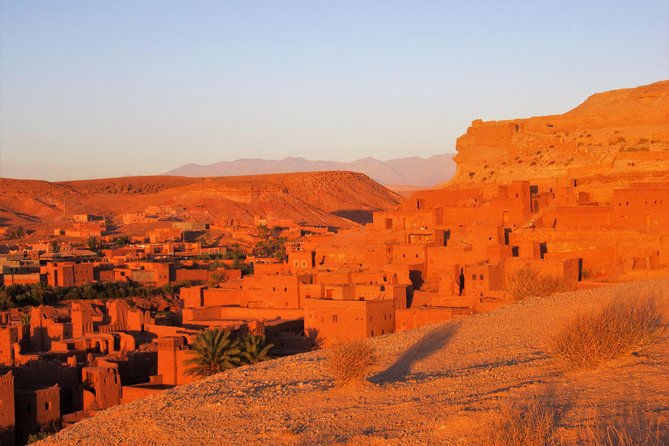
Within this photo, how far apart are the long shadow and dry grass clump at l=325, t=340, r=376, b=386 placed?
0.41 meters

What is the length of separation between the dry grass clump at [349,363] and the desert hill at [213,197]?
220 feet

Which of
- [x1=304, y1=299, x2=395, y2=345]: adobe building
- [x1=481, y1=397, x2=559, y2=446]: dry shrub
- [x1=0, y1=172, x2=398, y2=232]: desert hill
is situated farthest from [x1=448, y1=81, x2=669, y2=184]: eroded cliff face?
[x1=0, y1=172, x2=398, y2=232]: desert hill

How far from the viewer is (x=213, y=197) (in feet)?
292

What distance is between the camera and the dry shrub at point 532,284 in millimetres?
19531

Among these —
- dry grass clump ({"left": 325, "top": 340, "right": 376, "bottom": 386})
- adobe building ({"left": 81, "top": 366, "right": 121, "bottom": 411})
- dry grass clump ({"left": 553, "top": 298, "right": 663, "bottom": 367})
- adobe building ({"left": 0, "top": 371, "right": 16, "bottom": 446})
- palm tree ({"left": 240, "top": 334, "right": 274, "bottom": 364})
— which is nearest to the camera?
dry grass clump ({"left": 553, "top": 298, "right": 663, "bottom": 367})

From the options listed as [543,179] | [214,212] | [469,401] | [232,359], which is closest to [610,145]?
[543,179]

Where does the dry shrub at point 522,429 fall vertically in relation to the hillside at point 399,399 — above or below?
above

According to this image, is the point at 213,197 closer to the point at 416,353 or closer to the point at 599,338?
the point at 416,353

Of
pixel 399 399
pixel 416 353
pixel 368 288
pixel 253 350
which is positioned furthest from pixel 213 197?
pixel 399 399

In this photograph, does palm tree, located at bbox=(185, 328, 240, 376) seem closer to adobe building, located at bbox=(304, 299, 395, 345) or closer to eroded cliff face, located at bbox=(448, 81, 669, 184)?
adobe building, located at bbox=(304, 299, 395, 345)

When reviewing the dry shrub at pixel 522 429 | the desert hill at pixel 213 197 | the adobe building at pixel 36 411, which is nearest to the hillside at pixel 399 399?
the dry shrub at pixel 522 429

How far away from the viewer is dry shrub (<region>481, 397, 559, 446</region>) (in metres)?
6.75

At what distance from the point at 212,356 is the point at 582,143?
16.9 m

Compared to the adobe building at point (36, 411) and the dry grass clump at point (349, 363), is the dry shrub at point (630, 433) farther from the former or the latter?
the adobe building at point (36, 411)
